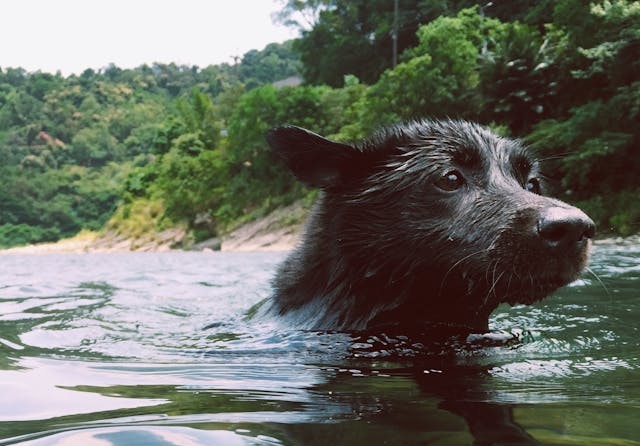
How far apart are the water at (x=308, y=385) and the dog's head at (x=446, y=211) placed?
1.26 ft

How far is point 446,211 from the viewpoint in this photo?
3094mm

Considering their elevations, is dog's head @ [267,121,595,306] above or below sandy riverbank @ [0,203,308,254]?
above

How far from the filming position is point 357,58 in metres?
56.7

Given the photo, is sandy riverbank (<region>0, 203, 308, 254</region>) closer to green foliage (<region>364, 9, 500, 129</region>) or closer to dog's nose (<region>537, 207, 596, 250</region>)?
green foliage (<region>364, 9, 500, 129</region>)

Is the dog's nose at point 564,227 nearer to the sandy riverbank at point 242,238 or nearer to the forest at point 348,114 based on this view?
the forest at point 348,114

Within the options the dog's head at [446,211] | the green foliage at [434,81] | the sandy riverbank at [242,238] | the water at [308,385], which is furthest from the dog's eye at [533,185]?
the green foliage at [434,81]

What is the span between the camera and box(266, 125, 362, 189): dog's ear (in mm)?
A: 3150

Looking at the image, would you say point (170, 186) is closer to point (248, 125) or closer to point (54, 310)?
point (248, 125)

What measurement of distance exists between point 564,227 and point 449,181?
74 centimetres

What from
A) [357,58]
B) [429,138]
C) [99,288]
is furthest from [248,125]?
[429,138]

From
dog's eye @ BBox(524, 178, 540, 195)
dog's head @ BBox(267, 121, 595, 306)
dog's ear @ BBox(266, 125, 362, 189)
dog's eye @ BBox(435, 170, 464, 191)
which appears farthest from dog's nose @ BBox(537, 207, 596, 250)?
dog's ear @ BBox(266, 125, 362, 189)

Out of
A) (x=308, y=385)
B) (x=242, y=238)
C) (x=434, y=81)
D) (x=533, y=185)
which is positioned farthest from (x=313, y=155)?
(x=242, y=238)

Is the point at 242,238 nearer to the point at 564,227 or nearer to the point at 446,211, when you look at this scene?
the point at 446,211

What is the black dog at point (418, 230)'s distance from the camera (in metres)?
2.81
